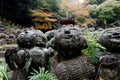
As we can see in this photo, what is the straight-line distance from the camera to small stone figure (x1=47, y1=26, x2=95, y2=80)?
150 inches

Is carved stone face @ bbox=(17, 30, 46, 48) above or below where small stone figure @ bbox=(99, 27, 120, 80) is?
above

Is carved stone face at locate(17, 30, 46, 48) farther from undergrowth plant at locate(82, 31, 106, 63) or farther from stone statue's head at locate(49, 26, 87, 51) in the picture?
undergrowth plant at locate(82, 31, 106, 63)

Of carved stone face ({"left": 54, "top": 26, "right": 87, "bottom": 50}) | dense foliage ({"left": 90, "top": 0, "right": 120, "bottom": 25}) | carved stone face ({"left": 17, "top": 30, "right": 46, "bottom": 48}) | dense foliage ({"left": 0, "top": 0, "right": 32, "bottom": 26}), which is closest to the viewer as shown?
carved stone face ({"left": 54, "top": 26, "right": 87, "bottom": 50})

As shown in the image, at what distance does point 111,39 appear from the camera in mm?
4094

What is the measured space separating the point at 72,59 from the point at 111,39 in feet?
2.49

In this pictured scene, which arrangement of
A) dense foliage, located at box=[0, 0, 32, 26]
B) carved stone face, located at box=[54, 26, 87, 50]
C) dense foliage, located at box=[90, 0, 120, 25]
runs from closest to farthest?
carved stone face, located at box=[54, 26, 87, 50], dense foliage, located at box=[90, 0, 120, 25], dense foliage, located at box=[0, 0, 32, 26]

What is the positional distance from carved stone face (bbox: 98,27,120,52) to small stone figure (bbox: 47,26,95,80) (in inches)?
18.3

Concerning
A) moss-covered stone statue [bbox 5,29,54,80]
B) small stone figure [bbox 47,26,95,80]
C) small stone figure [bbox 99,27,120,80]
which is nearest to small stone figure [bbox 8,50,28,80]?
moss-covered stone statue [bbox 5,29,54,80]

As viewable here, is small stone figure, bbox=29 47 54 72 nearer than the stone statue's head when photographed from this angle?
No

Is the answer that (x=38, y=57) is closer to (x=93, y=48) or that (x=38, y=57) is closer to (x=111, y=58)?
(x=93, y=48)

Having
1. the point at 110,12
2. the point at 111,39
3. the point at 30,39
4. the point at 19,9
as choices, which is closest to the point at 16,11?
the point at 19,9

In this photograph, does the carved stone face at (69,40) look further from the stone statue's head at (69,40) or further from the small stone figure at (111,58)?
the small stone figure at (111,58)

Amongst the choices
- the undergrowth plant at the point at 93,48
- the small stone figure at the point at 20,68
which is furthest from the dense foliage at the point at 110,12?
the small stone figure at the point at 20,68

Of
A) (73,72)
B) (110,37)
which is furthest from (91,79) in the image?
(110,37)
